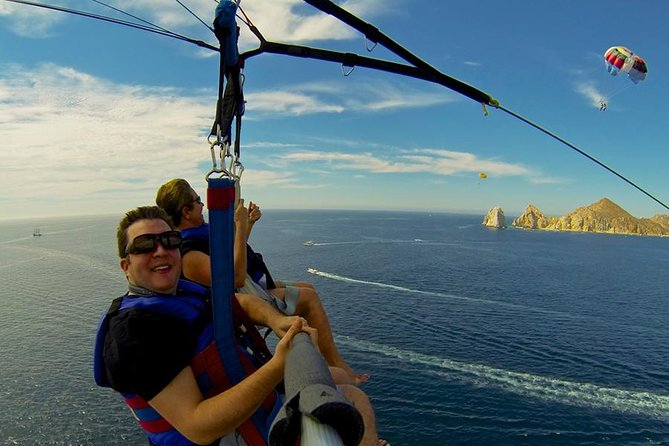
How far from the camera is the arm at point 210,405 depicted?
101 inches

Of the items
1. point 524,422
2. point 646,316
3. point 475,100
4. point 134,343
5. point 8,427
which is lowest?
point 8,427

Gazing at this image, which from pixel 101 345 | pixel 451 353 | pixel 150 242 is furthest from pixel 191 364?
pixel 451 353

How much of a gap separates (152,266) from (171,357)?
81cm

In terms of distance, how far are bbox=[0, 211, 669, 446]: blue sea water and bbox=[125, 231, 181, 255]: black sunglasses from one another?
3081 centimetres

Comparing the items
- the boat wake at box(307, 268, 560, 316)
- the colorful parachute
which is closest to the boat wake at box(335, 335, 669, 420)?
the boat wake at box(307, 268, 560, 316)

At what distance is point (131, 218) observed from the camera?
330 cm

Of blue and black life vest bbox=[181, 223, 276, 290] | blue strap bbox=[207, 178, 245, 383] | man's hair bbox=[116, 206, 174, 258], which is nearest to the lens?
blue strap bbox=[207, 178, 245, 383]

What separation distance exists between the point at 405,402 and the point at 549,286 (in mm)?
47557

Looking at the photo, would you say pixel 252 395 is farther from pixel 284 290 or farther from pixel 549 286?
pixel 549 286

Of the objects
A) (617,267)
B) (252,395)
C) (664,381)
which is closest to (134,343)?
(252,395)

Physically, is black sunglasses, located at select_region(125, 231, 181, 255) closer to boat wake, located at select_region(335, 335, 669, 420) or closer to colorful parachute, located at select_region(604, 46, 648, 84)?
boat wake, located at select_region(335, 335, 669, 420)

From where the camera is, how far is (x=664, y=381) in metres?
35.3

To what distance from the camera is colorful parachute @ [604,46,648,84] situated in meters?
41.9

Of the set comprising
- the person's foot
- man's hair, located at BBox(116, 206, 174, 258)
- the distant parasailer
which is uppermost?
the distant parasailer
